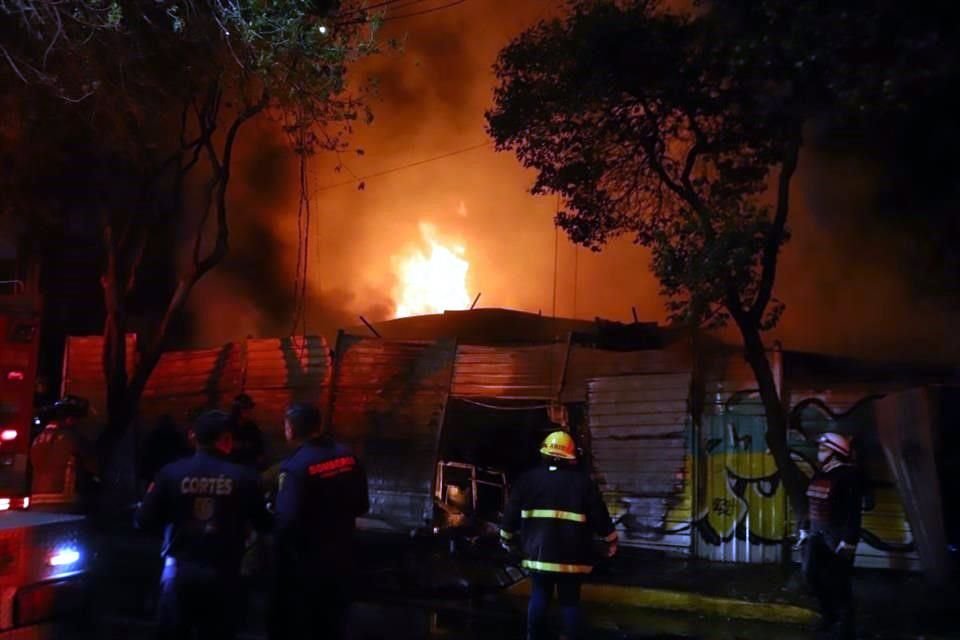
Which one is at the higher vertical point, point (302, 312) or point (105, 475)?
point (302, 312)

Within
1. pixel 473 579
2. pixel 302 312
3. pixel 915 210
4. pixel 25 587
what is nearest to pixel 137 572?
pixel 473 579

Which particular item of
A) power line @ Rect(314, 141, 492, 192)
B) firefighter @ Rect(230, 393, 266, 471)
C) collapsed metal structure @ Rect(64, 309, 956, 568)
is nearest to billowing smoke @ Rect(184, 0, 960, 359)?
power line @ Rect(314, 141, 492, 192)

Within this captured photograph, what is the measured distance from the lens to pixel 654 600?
9055mm

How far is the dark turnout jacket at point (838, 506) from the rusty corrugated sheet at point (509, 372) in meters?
5.42

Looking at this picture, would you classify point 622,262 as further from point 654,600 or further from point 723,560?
point 654,600

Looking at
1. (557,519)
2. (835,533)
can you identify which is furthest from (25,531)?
(835,533)

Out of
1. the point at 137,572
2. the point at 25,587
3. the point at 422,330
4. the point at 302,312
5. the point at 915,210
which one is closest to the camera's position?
the point at 25,587

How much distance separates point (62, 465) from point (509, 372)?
5.68 meters

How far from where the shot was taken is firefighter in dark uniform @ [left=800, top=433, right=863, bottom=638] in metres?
6.71

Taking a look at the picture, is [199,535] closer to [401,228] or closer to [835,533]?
[835,533]

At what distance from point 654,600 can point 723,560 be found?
198 centimetres

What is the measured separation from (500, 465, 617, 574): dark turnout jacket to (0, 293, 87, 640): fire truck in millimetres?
2497

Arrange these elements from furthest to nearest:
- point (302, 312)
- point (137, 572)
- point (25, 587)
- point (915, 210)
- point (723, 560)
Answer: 1. point (302, 312)
2. point (915, 210)
3. point (723, 560)
4. point (137, 572)
5. point (25, 587)

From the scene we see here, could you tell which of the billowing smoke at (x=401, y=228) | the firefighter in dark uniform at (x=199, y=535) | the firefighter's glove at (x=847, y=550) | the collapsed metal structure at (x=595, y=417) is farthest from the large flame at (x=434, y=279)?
Answer: the firefighter in dark uniform at (x=199, y=535)
